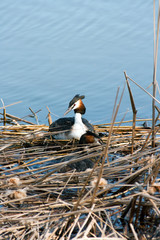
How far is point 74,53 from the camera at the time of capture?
29.5 ft

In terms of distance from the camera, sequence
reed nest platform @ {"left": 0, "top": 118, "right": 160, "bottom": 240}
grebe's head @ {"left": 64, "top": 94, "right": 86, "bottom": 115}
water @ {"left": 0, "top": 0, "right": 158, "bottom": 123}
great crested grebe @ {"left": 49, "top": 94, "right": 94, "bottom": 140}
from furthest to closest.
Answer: water @ {"left": 0, "top": 0, "right": 158, "bottom": 123}
grebe's head @ {"left": 64, "top": 94, "right": 86, "bottom": 115}
great crested grebe @ {"left": 49, "top": 94, "right": 94, "bottom": 140}
reed nest platform @ {"left": 0, "top": 118, "right": 160, "bottom": 240}

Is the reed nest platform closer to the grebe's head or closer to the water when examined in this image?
the grebe's head

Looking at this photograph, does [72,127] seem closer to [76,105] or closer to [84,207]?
[76,105]

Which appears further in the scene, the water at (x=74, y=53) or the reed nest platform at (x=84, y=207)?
the water at (x=74, y=53)

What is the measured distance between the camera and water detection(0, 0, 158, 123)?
24.6ft

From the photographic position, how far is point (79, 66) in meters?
8.54

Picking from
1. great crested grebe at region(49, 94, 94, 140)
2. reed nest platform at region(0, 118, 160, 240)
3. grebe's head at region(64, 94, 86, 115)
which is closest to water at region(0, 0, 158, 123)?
grebe's head at region(64, 94, 86, 115)

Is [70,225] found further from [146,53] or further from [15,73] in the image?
[146,53]

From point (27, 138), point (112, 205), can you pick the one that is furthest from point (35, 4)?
point (112, 205)

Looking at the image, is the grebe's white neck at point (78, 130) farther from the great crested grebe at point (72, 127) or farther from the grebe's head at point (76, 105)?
the grebe's head at point (76, 105)

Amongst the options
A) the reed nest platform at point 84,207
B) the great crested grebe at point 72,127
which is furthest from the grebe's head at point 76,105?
the reed nest platform at point 84,207

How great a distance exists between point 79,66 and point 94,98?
1264mm

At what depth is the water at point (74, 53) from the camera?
7496mm

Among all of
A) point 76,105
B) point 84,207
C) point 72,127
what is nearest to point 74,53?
point 76,105
